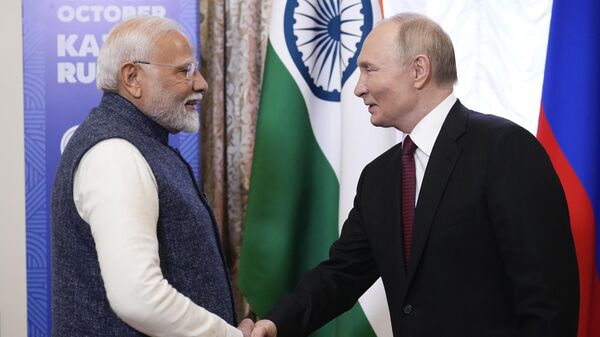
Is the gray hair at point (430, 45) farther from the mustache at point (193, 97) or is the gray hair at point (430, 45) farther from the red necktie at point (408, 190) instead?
the mustache at point (193, 97)

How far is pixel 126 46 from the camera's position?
5.48 feet

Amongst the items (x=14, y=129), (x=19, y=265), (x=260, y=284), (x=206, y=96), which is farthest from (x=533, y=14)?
(x=19, y=265)

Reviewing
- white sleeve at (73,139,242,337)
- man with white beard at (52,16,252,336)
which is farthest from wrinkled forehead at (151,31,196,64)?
white sleeve at (73,139,242,337)

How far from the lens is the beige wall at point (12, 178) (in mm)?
2873

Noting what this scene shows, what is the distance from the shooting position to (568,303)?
5.14 feet

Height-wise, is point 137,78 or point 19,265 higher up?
point 137,78

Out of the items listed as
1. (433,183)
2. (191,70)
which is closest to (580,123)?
(433,183)

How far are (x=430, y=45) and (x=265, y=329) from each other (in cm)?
93

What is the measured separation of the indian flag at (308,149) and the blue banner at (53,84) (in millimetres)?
324

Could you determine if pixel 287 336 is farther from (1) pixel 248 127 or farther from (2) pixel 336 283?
(1) pixel 248 127

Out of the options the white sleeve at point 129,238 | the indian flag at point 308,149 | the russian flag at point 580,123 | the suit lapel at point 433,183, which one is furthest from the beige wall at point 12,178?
the russian flag at point 580,123

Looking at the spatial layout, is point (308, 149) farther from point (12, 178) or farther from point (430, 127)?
point (12, 178)

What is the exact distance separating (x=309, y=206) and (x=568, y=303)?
1.29 metres

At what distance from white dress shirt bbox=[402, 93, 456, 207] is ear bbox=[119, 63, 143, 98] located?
734 millimetres
